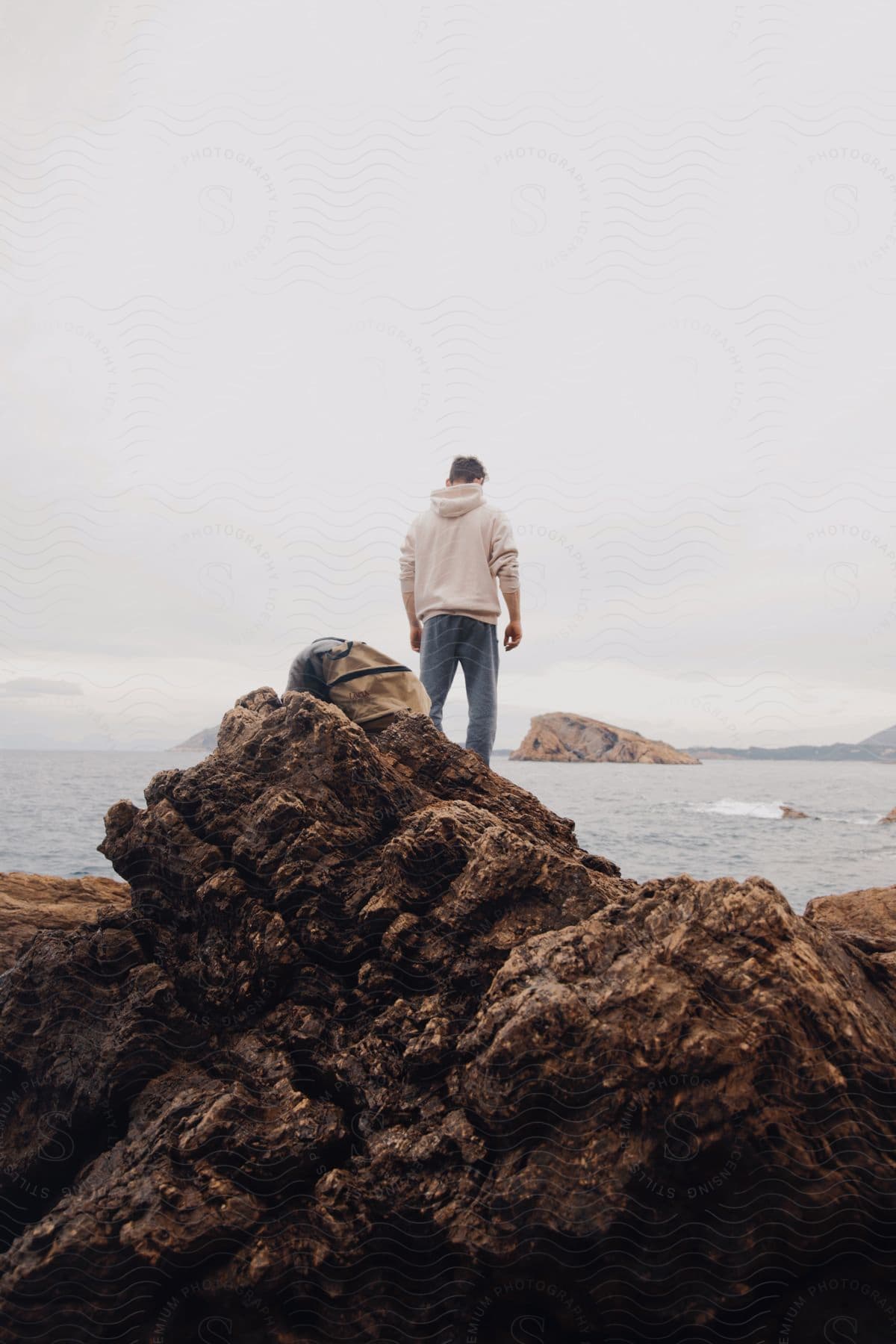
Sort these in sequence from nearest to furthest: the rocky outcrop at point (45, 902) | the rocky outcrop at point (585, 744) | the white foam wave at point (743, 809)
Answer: the rocky outcrop at point (45, 902) < the white foam wave at point (743, 809) < the rocky outcrop at point (585, 744)

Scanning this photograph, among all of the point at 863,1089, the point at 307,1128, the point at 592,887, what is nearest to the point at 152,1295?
the point at 307,1128

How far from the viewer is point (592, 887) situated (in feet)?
11.5

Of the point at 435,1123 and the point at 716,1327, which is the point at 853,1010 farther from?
the point at 435,1123

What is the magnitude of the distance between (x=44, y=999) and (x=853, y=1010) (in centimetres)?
362

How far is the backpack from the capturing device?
4.59 metres

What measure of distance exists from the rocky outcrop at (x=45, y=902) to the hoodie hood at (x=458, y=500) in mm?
3712

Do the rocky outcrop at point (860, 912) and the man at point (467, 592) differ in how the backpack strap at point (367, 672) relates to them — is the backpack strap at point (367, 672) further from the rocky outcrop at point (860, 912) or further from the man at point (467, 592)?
the rocky outcrop at point (860, 912)

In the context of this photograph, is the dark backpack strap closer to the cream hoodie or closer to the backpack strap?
the backpack strap

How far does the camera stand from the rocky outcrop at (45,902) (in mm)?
4867

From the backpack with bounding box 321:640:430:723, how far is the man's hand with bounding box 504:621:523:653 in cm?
167

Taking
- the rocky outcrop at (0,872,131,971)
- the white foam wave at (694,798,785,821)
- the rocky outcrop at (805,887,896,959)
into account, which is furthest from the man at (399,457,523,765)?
the white foam wave at (694,798,785,821)

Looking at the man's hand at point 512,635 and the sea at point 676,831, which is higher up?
the man's hand at point 512,635

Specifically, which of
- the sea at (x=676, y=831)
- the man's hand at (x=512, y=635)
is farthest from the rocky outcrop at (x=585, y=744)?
the man's hand at (x=512, y=635)

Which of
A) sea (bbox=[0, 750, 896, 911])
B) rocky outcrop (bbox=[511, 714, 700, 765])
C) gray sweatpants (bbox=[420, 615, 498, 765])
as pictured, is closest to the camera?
gray sweatpants (bbox=[420, 615, 498, 765])
